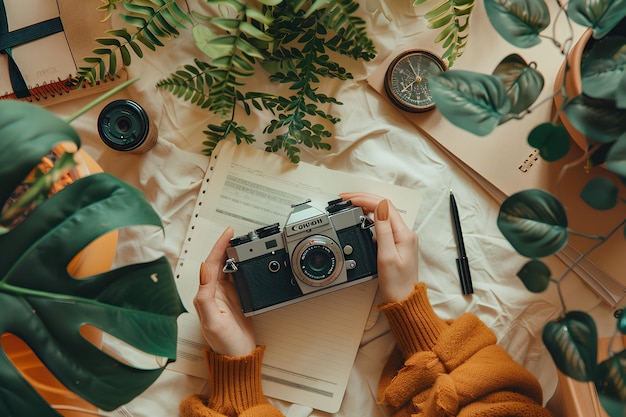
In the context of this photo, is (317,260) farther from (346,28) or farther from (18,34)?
(18,34)

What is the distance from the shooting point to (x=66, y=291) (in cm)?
39

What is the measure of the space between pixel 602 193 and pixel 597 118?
66 mm

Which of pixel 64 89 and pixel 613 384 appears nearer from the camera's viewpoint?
pixel 613 384

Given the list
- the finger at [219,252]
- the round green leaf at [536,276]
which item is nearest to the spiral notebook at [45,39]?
the finger at [219,252]

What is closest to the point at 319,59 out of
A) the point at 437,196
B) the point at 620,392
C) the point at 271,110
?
the point at 271,110

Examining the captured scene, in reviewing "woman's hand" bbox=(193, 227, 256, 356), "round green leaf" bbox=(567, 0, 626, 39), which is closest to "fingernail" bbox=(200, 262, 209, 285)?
"woman's hand" bbox=(193, 227, 256, 356)

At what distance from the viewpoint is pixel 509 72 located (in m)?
0.48

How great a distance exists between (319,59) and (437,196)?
0.29m

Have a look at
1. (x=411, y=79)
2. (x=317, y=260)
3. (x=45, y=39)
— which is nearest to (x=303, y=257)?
(x=317, y=260)

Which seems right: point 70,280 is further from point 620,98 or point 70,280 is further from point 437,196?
point 437,196

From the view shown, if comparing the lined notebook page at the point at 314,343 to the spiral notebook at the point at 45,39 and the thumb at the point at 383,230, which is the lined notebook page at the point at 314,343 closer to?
the thumb at the point at 383,230

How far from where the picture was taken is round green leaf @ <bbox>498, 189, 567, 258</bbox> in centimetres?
45

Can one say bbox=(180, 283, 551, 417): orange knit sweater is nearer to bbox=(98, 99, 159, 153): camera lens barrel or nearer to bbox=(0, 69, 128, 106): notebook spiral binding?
bbox=(98, 99, 159, 153): camera lens barrel

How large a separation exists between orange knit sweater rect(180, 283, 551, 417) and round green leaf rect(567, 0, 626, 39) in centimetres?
44
